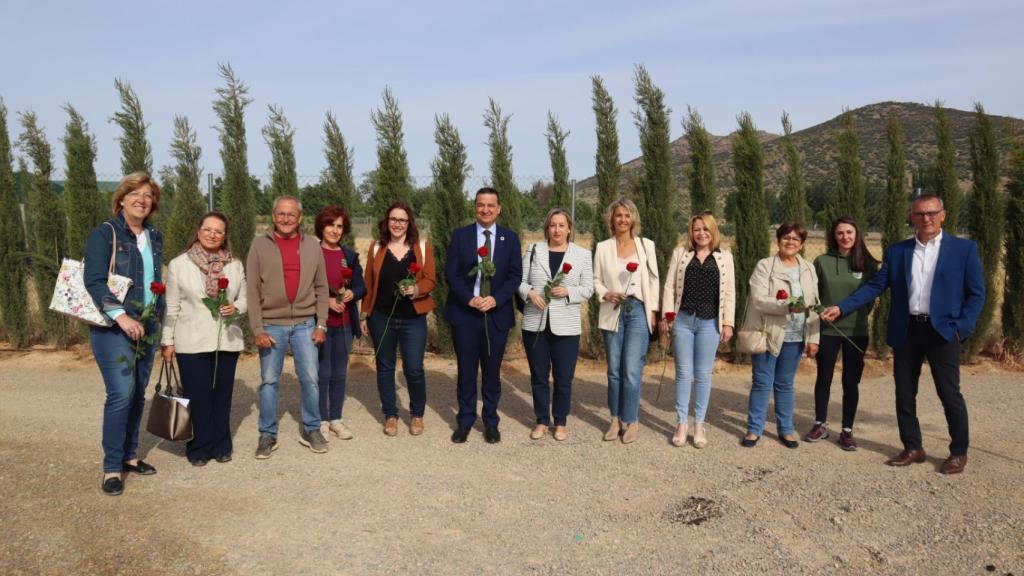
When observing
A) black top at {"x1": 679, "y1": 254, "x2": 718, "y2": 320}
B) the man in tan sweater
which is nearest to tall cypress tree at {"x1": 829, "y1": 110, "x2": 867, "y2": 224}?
black top at {"x1": 679, "y1": 254, "x2": 718, "y2": 320}

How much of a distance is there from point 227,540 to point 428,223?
587 cm

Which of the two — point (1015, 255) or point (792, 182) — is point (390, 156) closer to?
point (792, 182)

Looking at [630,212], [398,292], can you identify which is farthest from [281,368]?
[630,212]

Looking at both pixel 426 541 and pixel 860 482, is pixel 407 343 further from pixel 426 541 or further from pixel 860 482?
pixel 860 482

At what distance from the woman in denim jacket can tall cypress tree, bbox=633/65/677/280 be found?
19.9 feet

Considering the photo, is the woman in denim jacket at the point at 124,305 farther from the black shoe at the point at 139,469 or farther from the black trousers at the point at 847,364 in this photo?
the black trousers at the point at 847,364

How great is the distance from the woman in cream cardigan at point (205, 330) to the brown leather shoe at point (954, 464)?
16.5ft

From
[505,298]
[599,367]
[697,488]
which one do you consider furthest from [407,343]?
[599,367]

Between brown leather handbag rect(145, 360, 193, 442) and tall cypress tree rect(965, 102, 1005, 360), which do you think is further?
tall cypress tree rect(965, 102, 1005, 360)

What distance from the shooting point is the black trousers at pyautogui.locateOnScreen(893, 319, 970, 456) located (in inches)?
183

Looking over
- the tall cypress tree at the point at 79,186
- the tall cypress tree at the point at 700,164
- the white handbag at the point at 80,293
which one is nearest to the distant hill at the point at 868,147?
the tall cypress tree at the point at 700,164

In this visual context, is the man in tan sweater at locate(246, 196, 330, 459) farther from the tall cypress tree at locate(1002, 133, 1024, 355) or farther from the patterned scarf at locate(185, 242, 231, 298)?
the tall cypress tree at locate(1002, 133, 1024, 355)

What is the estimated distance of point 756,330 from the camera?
205 inches

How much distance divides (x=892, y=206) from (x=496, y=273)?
6.18 m
